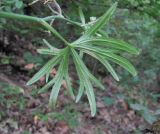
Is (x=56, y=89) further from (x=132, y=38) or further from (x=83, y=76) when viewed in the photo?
(x=132, y=38)

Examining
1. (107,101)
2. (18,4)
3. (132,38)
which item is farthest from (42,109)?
(132,38)

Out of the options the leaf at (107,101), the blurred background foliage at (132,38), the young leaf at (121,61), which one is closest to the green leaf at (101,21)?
the young leaf at (121,61)

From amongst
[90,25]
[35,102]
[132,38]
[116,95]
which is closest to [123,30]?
[132,38]

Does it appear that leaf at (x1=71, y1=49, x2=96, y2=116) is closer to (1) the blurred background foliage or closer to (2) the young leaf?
(2) the young leaf

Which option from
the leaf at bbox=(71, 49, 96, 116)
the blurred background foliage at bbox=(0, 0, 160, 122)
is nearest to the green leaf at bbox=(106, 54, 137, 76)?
the leaf at bbox=(71, 49, 96, 116)

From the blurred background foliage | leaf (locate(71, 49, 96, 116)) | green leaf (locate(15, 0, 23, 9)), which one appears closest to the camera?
leaf (locate(71, 49, 96, 116))

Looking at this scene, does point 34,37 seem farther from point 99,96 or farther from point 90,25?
point 90,25
